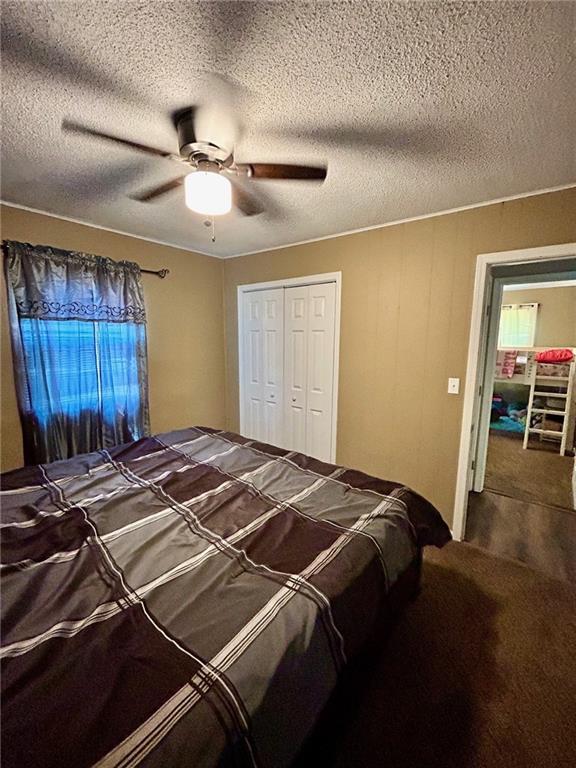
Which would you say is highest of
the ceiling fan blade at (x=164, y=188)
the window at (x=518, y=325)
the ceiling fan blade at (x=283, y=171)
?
the ceiling fan blade at (x=164, y=188)

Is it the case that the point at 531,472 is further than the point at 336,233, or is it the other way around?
the point at 531,472

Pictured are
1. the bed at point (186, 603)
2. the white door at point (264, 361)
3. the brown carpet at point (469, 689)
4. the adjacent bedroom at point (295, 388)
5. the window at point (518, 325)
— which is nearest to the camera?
the bed at point (186, 603)

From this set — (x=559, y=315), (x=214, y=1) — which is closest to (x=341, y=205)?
(x=214, y=1)

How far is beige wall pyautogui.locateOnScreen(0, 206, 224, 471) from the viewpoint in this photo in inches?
89.3

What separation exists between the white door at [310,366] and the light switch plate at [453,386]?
0.99 metres

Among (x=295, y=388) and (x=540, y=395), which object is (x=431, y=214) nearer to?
(x=295, y=388)

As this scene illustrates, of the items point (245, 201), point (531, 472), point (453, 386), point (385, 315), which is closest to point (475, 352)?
point (453, 386)

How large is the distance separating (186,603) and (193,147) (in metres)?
1.65

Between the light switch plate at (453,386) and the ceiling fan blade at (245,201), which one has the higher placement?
the ceiling fan blade at (245,201)

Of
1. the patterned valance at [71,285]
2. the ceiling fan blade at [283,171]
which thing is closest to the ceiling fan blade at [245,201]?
the ceiling fan blade at [283,171]

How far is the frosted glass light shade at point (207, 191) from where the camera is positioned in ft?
4.45

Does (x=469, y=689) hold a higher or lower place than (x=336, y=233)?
lower

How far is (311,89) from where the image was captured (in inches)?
45.7

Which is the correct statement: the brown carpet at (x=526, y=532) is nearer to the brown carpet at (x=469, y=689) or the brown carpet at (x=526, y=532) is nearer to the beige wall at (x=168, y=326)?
the brown carpet at (x=469, y=689)
